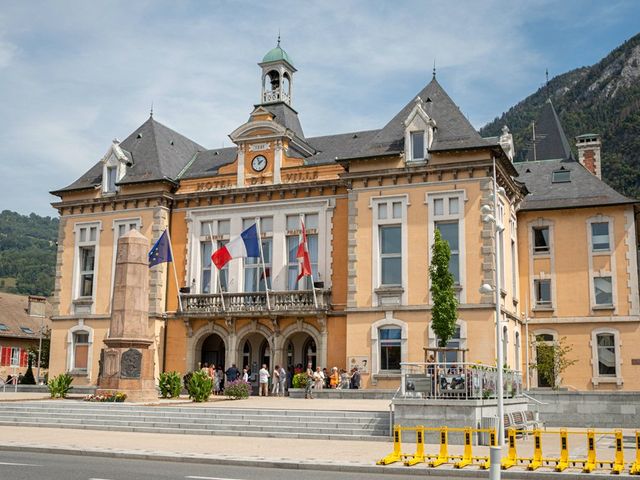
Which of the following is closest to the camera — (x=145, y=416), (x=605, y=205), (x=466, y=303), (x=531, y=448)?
(x=531, y=448)

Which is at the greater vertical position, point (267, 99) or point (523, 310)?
point (267, 99)

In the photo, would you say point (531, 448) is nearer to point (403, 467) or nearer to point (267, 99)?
point (403, 467)

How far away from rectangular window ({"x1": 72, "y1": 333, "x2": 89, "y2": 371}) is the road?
993 inches

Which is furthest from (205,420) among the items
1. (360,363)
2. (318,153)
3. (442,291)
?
(318,153)

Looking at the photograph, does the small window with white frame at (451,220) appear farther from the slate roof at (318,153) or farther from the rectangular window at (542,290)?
the rectangular window at (542,290)

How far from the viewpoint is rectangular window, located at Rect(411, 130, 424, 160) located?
3706cm

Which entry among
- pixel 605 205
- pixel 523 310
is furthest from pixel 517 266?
pixel 605 205

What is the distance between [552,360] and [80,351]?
84.1 ft

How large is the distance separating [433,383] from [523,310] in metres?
19.4

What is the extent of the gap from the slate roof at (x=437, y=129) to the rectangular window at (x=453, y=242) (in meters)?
3.64

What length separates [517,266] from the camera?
41281mm

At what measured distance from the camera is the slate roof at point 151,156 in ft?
143

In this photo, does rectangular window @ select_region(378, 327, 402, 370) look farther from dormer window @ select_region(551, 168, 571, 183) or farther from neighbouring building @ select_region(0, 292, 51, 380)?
neighbouring building @ select_region(0, 292, 51, 380)

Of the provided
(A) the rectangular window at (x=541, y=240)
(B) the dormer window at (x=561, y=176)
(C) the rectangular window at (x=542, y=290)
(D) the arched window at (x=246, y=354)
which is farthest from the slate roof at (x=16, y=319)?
(B) the dormer window at (x=561, y=176)
